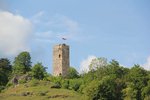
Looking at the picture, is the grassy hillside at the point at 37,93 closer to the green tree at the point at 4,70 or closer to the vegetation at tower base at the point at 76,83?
the vegetation at tower base at the point at 76,83

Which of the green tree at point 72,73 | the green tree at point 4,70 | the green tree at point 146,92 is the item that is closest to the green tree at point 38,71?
the green tree at point 4,70

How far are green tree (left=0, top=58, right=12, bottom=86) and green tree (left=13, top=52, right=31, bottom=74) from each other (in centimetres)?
128

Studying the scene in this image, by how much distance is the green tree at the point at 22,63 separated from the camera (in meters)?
132

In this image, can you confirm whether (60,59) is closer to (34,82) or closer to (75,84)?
(75,84)

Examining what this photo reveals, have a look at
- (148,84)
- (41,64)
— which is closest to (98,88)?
(148,84)

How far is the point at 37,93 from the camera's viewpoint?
361ft

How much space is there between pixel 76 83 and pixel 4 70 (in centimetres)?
1877

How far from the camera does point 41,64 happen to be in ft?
427

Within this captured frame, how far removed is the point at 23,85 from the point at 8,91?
4304mm

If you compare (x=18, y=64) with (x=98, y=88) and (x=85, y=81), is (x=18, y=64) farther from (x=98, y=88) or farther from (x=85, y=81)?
(x=98, y=88)

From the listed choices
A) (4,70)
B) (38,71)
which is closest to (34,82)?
(38,71)

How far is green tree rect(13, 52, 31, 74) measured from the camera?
5187 inches

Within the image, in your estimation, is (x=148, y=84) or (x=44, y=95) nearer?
(x=148, y=84)

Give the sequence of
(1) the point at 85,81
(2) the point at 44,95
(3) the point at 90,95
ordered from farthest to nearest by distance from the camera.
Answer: (1) the point at 85,81
(2) the point at 44,95
(3) the point at 90,95
